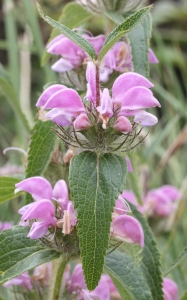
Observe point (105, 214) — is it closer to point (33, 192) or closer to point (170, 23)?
point (33, 192)

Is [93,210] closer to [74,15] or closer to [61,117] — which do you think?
[61,117]

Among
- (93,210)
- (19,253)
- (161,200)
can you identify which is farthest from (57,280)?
(161,200)

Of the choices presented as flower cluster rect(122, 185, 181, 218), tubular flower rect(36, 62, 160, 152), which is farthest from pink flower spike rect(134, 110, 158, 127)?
flower cluster rect(122, 185, 181, 218)

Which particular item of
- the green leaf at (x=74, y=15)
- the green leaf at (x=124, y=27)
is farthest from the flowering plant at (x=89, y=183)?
the green leaf at (x=74, y=15)

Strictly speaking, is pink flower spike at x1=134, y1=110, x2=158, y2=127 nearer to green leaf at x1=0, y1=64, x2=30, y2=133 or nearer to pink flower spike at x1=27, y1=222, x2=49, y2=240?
pink flower spike at x1=27, y1=222, x2=49, y2=240

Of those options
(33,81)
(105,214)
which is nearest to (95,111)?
(105,214)

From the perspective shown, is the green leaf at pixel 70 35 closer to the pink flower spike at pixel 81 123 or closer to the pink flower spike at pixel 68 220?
the pink flower spike at pixel 81 123
